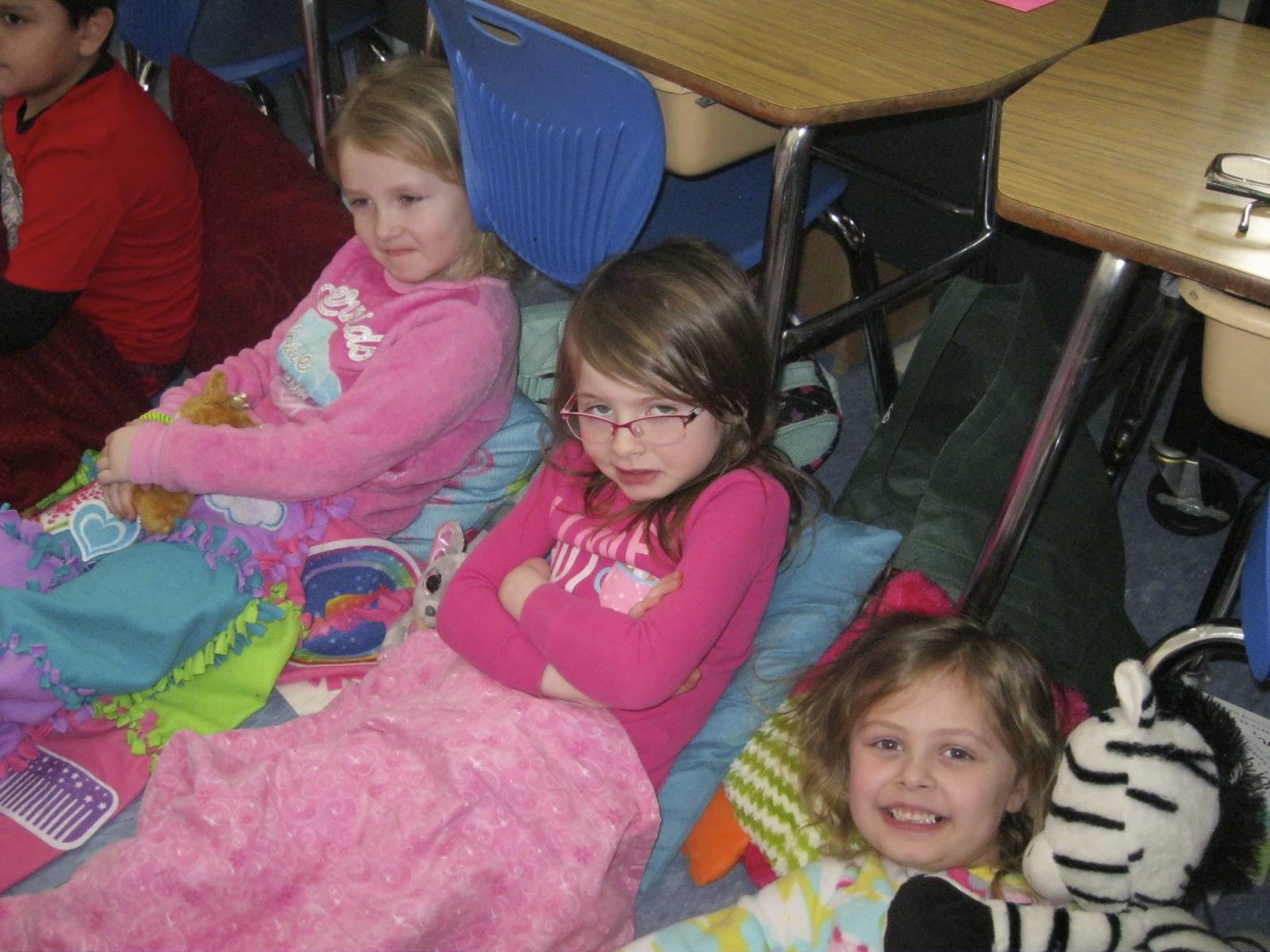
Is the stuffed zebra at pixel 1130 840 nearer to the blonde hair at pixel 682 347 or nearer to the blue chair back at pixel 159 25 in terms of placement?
the blonde hair at pixel 682 347

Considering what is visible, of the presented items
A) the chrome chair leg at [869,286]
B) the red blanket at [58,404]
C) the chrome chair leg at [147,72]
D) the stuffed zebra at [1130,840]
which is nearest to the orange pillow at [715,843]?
the stuffed zebra at [1130,840]

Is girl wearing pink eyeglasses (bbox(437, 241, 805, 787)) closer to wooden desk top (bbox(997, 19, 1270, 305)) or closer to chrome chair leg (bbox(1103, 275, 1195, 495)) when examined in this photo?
wooden desk top (bbox(997, 19, 1270, 305))

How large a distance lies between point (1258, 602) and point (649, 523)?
2.12ft

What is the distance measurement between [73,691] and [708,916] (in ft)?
2.92

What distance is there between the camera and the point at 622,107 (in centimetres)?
136

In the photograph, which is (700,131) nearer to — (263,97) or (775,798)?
(775,798)

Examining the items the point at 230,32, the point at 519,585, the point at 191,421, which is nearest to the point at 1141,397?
the point at 519,585

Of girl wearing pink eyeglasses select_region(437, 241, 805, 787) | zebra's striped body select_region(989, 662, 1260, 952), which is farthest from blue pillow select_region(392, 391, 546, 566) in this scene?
zebra's striped body select_region(989, 662, 1260, 952)

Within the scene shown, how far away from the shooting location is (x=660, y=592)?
127cm

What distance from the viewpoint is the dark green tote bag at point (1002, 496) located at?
1.50 m

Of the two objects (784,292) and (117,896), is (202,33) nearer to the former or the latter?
(784,292)

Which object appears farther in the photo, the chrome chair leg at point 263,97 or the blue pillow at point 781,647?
the chrome chair leg at point 263,97

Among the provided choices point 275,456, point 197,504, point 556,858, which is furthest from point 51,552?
point 556,858

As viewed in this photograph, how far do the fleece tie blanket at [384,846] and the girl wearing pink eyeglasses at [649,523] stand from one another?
0.09 m
